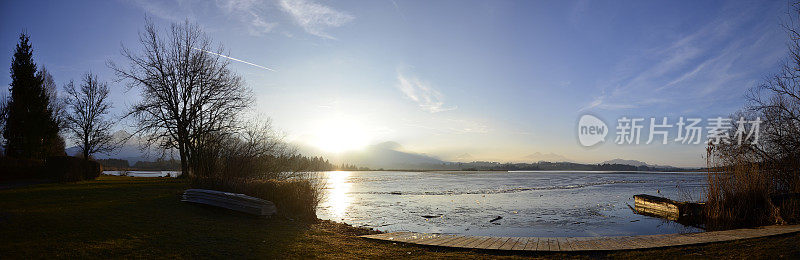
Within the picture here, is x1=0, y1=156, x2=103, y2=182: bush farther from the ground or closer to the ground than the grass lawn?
farther from the ground

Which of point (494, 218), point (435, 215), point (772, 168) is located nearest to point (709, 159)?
point (772, 168)

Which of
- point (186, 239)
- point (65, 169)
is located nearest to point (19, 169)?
point (65, 169)

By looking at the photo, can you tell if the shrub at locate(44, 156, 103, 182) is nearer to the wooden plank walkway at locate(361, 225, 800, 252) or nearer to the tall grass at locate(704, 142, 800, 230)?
the wooden plank walkway at locate(361, 225, 800, 252)

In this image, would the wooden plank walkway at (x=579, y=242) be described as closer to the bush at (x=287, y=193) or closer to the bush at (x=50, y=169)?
the bush at (x=287, y=193)

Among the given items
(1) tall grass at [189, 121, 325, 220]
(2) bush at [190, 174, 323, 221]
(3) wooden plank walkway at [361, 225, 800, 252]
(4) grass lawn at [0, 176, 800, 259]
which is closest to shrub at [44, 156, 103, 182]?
(1) tall grass at [189, 121, 325, 220]

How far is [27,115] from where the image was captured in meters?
34.1

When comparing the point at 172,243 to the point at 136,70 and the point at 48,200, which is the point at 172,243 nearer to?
the point at 48,200

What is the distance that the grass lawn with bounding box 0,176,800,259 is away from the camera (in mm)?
7051

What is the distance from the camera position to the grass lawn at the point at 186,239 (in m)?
7.05

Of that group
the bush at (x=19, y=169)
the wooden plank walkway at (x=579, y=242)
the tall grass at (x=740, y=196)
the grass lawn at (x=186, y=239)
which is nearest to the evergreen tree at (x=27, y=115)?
the bush at (x=19, y=169)

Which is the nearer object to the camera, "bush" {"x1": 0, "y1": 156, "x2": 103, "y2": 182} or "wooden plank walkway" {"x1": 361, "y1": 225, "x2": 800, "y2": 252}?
"wooden plank walkway" {"x1": 361, "y1": 225, "x2": 800, "y2": 252}

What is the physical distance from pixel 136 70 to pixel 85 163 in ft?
30.0

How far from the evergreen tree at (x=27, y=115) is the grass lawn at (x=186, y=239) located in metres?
30.1

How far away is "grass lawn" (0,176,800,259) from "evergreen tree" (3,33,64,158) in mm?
30085
